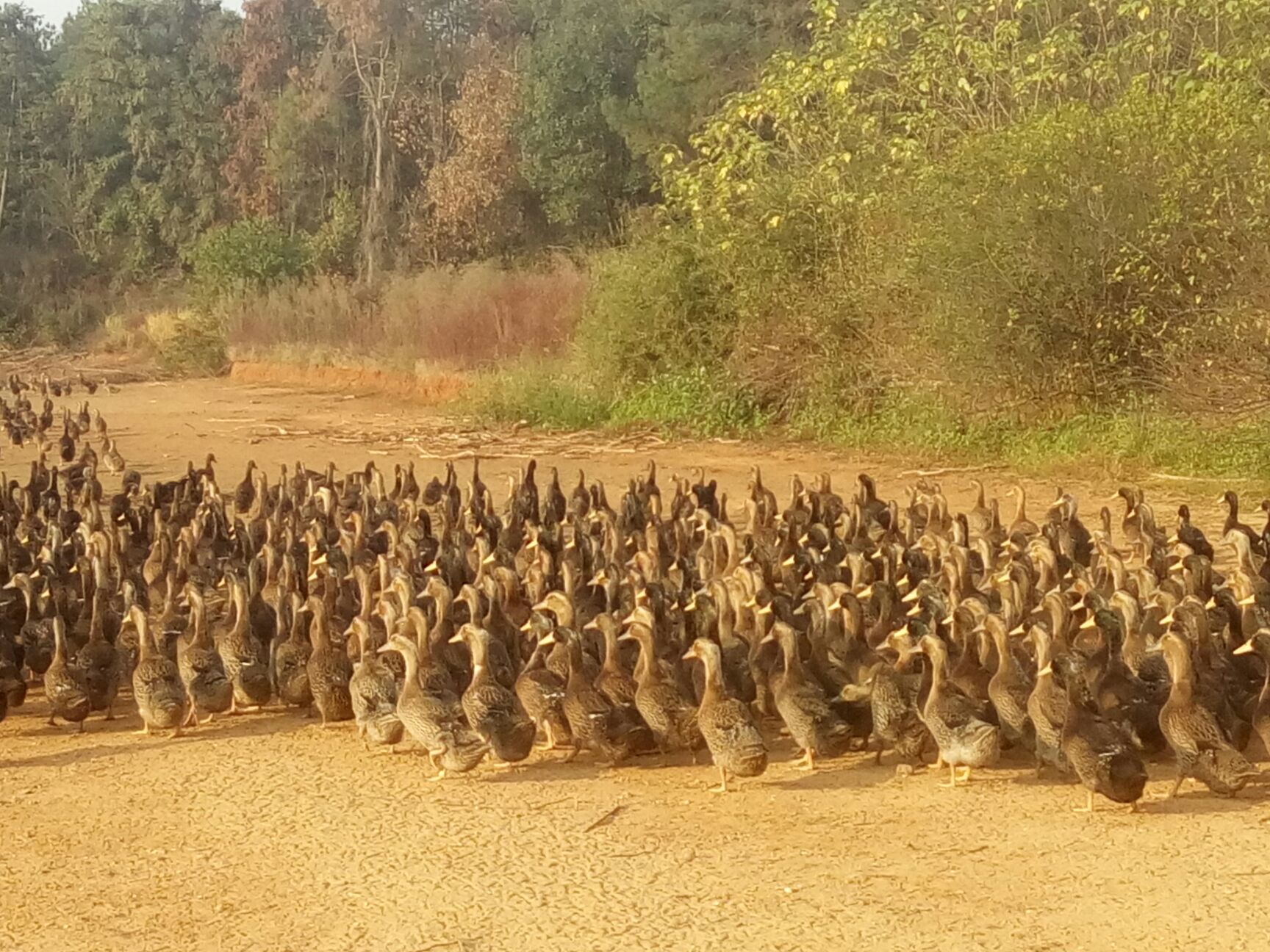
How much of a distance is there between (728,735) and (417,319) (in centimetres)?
2628

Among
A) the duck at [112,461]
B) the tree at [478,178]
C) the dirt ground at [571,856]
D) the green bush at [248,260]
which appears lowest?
the dirt ground at [571,856]

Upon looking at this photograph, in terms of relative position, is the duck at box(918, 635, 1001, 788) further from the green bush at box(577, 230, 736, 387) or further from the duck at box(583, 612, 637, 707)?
the green bush at box(577, 230, 736, 387)

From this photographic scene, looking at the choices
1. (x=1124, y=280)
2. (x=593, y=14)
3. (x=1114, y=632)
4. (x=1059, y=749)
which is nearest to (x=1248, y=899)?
(x=1059, y=749)

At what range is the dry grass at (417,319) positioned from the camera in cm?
3033

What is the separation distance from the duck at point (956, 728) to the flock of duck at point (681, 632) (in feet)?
0.05

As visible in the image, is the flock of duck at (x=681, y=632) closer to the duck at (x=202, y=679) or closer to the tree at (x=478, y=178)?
the duck at (x=202, y=679)

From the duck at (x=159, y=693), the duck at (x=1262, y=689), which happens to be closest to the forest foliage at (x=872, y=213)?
the duck at (x=1262, y=689)

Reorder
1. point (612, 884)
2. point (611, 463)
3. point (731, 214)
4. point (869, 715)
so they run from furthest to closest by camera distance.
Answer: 1. point (731, 214)
2. point (611, 463)
3. point (869, 715)
4. point (612, 884)

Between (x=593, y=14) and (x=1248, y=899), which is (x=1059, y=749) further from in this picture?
(x=593, y=14)

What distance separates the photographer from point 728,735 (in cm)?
773

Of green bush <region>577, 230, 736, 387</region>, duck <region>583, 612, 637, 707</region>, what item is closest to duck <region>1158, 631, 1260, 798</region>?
duck <region>583, 612, 637, 707</region>

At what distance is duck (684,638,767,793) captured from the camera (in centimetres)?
771

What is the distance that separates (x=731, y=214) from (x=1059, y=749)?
1613 cm

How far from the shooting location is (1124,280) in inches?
701
